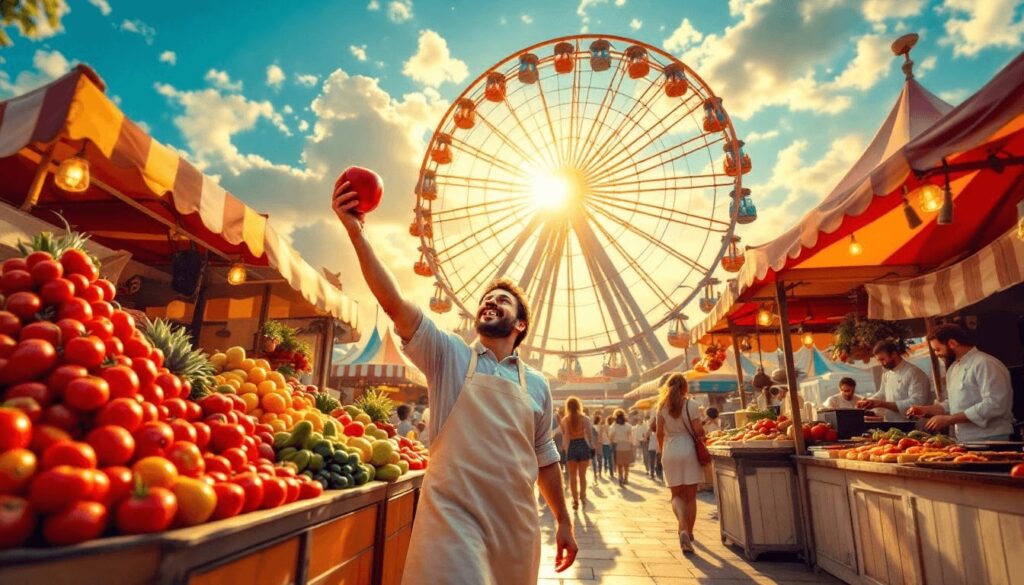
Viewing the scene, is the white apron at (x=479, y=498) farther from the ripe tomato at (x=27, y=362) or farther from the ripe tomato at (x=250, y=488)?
the ripe tomato at (x=27, y=362)

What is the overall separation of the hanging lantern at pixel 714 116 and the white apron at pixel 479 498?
40.7 ft

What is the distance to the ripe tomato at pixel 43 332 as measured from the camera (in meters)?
1.58

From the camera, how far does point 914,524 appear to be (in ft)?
10.1

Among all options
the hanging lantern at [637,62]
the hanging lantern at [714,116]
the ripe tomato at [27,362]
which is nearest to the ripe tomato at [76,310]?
the ripe tomato at [27,362]

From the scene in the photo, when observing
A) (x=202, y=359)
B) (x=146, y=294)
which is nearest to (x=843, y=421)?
(x=202, y=359)

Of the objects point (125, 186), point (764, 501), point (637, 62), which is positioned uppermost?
point (637, 62)

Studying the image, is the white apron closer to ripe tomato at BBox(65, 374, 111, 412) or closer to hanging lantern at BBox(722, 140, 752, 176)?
ripe tomato at BBox(65, 374, 111, 412)

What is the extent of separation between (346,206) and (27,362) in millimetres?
1048

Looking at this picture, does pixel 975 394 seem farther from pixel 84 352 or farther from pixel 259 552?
pixel 84 352

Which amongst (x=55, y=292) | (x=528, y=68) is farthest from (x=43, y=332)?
(x=528, y=68)

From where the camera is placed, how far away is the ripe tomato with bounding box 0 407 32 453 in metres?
1.24

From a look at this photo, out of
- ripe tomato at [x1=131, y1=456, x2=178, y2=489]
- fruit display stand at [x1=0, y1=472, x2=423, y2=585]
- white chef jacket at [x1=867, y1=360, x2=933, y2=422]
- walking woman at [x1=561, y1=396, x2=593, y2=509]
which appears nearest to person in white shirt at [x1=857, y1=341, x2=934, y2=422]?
white chef jacket at [x1=867, y1=360, x2=933, y2=422]

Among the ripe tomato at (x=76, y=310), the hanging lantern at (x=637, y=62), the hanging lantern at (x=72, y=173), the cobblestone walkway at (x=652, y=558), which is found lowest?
the cobblestone walkway at (x=652, y=558)

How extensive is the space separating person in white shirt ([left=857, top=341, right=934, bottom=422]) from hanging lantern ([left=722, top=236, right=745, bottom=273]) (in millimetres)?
6962
